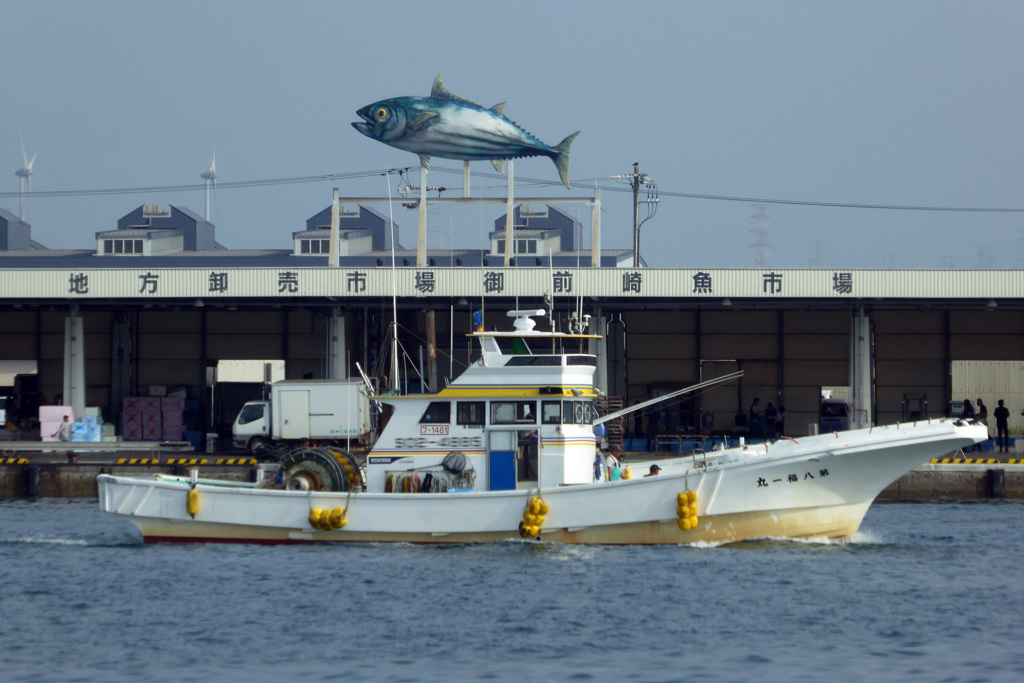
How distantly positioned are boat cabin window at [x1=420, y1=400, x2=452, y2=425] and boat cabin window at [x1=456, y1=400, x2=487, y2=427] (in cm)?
16

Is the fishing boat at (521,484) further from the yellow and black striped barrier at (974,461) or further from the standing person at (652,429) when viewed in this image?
the standing person at (652,429)

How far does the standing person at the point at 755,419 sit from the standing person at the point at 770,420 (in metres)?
0.31

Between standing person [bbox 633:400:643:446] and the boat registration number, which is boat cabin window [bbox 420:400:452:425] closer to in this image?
the boat registration number

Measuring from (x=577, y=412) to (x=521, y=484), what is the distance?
152cm

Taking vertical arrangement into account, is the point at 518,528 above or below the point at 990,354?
below

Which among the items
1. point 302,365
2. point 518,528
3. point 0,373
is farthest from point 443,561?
point 0,373

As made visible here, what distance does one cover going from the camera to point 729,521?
64.9 feet

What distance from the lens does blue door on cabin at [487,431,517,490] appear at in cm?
2033

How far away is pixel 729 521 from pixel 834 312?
828 inches

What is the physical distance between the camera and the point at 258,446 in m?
31.6

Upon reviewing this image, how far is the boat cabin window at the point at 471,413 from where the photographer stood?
20438 mm

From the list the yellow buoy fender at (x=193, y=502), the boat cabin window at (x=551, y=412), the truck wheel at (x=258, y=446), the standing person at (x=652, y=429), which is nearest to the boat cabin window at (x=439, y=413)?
the boat cabin window at (x=551, y=412)

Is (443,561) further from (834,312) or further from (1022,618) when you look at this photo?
(834,312)

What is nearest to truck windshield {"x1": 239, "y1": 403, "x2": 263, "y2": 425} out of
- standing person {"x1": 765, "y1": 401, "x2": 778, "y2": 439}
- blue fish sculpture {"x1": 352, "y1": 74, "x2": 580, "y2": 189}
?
blue fish sculpture {"x1": 352, "y1": 74, "x2": 580, "y2": 189}
